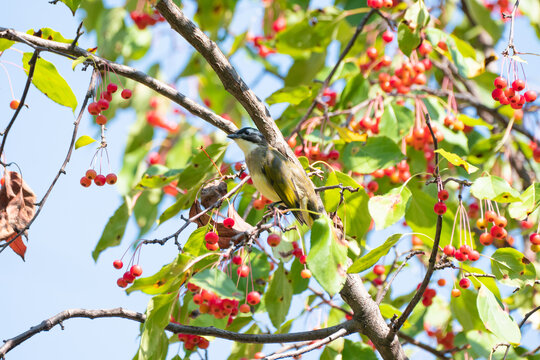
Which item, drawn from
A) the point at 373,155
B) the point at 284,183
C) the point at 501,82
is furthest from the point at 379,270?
the point at 501,82

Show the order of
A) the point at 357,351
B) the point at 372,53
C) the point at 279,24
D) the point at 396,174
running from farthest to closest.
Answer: the point at 279,24 → the point at 372,53 → the point at 396,174 → the point at 357,351

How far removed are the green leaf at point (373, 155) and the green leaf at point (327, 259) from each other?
3.68ft

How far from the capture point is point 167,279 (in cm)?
256

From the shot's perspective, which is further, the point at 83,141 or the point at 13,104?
the point at 13,104

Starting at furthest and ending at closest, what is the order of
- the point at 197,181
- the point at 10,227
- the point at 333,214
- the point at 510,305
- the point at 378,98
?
1. the point at 510,305
2. the point at 378,98
3. the point at 197,181
4. the point at 333,214
5. the point at 10,227

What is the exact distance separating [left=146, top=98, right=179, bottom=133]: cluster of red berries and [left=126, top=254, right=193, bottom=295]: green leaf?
3.76 metres

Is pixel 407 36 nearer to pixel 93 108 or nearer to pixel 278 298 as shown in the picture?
pixel 278 298

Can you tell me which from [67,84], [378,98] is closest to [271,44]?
[378,98]

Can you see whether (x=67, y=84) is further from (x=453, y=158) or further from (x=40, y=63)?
(x=453, y=158)

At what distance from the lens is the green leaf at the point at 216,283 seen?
2.30 m

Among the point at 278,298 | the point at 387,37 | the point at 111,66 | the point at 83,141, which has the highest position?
the point at 387,37

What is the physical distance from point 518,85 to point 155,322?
6.78 ft

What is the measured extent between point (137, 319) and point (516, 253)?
178cm

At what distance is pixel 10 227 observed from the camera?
2.85 metres
